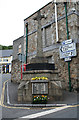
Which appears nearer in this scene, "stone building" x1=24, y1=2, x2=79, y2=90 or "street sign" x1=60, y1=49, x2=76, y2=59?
"street sign" x1=60, y1=49, x2=76, y2=59

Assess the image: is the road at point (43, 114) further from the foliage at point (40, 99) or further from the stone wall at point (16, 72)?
the stone wall at point (16, 72)

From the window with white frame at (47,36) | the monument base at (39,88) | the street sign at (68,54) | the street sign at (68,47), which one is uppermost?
the window with white frame at (47,36)

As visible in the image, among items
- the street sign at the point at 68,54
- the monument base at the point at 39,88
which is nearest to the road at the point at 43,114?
the monument base at the point at 39,88

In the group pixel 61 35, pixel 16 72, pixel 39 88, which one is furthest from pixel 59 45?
pixel 39 88

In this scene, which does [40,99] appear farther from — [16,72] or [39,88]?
[16,72]

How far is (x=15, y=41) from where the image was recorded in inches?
1030

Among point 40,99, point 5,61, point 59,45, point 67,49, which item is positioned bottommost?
point 40,99

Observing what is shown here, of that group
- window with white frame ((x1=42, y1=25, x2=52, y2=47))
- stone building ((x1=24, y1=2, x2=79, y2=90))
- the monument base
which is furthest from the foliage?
window with white frame ((x1=42, y1=25, x2=52, y2=47))

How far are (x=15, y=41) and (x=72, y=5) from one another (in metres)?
16.8

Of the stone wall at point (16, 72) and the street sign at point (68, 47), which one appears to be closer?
the street sign at point (68, 47)

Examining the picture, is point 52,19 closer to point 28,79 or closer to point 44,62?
point 44,62

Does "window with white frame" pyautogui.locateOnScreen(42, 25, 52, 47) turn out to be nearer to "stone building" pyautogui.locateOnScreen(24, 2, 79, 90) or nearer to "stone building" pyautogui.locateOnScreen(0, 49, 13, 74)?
"stone building" pyautogui.locateOnScreen(24, 2, 79, 90)

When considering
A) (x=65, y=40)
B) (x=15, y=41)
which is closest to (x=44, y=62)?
(x=65, y=40)

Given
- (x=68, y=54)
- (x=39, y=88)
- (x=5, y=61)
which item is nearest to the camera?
(x=39, y=88)
